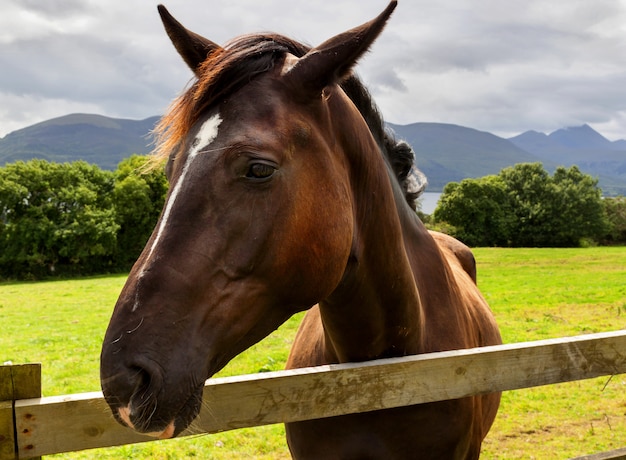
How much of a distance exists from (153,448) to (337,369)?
4619 mm

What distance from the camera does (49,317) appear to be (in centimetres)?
1638

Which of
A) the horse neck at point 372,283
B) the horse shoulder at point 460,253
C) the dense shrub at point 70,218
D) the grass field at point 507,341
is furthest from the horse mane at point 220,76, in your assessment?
the dense shrub at point 70,218

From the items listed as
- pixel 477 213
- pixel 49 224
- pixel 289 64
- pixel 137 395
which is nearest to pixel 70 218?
pixel 49 224

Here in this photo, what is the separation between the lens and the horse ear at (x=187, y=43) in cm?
206

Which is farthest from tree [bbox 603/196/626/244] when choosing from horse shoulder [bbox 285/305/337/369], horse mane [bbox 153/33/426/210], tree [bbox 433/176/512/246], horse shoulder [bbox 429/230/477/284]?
horse mane [bbox 153/33/426/210]

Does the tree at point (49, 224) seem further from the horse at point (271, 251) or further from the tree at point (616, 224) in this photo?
the tree at point (616, 224)

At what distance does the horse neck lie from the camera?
2201 mm

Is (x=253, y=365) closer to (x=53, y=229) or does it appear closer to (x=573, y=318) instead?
(x=573, y=318)

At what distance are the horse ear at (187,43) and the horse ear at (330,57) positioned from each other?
1.45 ft

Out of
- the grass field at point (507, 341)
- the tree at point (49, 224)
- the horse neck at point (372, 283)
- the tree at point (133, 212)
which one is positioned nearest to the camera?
the horse neck at point (372, 283)

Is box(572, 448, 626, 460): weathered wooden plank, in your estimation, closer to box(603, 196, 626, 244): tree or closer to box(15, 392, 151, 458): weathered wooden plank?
box(15, 392, 151, 458): weathered wooden plank

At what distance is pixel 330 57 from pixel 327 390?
4.47 feet

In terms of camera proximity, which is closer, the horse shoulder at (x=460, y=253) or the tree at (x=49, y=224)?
the horse shoulder at (x=460, y=253)

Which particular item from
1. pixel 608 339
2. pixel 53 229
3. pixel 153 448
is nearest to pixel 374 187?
pixel 608 339
